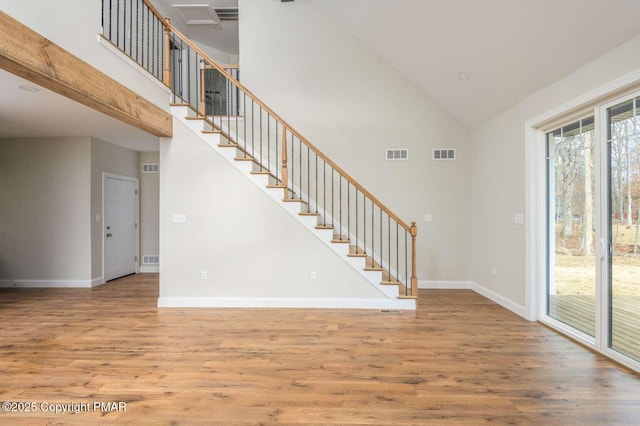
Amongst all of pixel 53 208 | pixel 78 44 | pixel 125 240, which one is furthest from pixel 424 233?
pixel 53 208

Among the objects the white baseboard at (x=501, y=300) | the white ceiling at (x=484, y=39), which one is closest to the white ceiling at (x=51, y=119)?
the white ceiling at (x=484, y=39)

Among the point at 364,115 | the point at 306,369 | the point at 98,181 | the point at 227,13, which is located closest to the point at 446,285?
the point at 364,115

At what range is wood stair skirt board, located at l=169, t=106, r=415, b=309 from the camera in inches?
175

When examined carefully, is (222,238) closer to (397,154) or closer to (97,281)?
(97,281)

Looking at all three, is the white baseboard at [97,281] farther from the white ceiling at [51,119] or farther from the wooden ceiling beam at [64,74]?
the wooden ceiling beam at [64,74]

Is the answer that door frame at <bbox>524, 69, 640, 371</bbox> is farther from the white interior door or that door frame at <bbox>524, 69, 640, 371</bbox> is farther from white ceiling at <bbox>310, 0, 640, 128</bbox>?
the white interior door

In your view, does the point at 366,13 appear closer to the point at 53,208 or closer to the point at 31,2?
the point at 31,2

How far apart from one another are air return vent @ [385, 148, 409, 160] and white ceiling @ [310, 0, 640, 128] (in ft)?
3.52

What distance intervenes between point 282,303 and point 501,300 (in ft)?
10.7

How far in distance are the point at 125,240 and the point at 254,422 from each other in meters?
6.02

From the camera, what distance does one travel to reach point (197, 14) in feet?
21.2

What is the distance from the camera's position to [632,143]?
2.78 m

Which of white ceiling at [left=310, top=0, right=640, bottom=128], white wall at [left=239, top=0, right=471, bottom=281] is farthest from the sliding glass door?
white wall at [left=239, top=0, right=471, bottom=281]

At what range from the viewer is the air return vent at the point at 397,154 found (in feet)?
18.8
